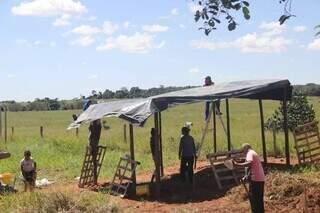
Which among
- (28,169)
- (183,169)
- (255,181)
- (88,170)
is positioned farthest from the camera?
(88,170)

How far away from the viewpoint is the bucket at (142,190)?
14124mm

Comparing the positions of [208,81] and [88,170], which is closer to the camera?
[88,170]

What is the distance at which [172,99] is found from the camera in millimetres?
13805

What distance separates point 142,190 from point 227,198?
2.63 metres

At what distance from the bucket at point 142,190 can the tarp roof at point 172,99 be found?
1.79 meters

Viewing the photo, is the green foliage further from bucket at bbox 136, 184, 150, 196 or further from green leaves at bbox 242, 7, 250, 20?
green leaves at bbox 242, 7, 250, 20

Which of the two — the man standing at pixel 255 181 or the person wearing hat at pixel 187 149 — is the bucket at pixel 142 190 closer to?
the person wearing hat at pixel 187 149

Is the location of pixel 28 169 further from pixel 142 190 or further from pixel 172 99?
pixel 172 99

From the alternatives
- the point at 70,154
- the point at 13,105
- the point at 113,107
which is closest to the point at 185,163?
the point at 113,107

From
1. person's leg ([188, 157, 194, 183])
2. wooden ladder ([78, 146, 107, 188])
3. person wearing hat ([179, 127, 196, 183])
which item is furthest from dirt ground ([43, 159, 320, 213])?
wooden ladder ([78, 146, 107, 188])

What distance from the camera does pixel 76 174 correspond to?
62.0ft

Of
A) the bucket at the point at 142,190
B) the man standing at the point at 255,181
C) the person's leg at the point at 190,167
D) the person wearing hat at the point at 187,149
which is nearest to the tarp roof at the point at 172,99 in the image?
the person wearing hat at the point at 187,149

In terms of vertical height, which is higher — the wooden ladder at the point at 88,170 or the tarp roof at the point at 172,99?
the tarp roof at the point at 172,99

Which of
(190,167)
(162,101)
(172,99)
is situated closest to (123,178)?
(190,167)
